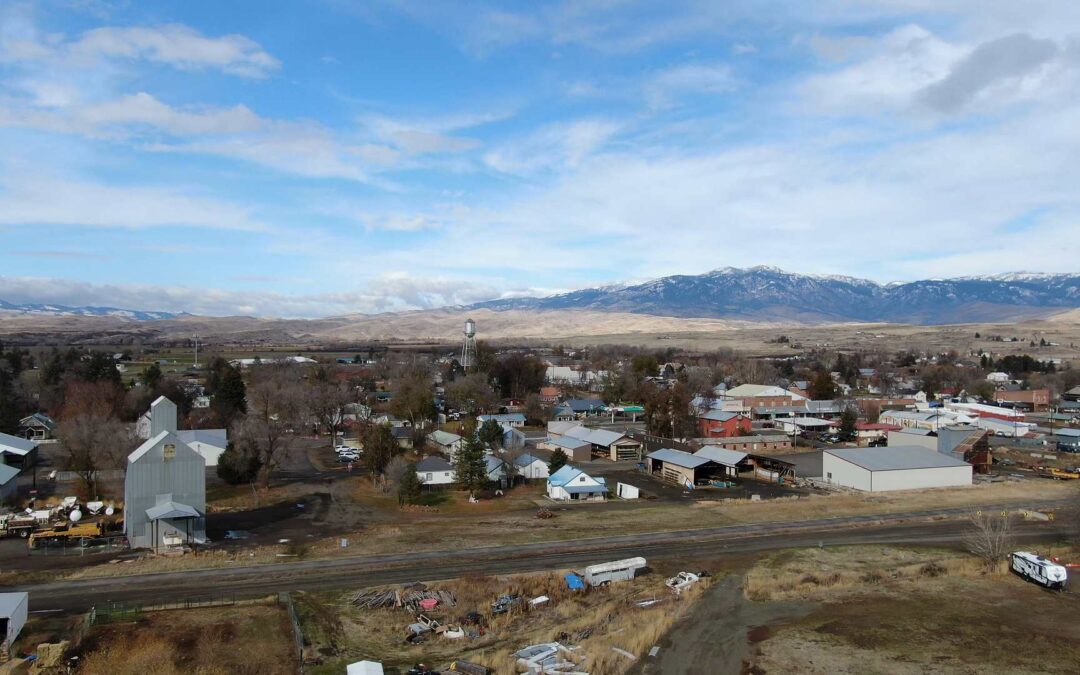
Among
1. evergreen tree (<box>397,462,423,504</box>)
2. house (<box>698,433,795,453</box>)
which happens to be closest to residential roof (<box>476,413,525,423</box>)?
house (<box>698,433,795,453</box>)

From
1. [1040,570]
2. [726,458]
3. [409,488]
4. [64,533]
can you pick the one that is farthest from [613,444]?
[64,533]

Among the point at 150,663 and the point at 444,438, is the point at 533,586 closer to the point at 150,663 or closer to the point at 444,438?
the point at 150,663

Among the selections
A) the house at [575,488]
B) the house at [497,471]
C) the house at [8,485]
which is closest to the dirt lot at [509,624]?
the house at [575,488]

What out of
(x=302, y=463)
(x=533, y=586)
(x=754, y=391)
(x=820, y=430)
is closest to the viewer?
(x=533, y=586)

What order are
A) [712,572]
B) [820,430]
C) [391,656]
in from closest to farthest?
[391,656], [712,572], [820,430]

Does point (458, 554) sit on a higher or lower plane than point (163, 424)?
lower

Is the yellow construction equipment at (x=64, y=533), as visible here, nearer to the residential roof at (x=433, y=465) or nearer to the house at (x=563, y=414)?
the residential roof at (x=433, y=465)

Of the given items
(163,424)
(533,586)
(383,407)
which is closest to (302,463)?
(163,424)
